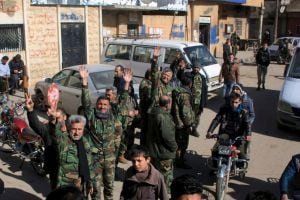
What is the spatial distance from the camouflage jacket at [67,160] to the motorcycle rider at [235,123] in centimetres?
261

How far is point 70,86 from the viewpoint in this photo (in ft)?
35.6

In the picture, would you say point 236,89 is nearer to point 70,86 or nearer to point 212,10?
point 70,86

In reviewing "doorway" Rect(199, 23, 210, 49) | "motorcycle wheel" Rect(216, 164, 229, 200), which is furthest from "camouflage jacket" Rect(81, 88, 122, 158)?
"doorway" Rect(199, 23, 210, 49)

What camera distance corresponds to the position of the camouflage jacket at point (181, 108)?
7344 mm

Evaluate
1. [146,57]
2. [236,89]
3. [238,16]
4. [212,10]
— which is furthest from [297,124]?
[238,16]

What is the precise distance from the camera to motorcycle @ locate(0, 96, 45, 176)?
24.4 ft

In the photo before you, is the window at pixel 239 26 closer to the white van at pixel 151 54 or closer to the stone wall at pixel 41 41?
the stone wall at pixel 41 41

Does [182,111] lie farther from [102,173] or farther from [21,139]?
[21,139]

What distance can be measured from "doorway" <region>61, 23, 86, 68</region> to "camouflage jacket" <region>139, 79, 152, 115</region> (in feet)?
31.7

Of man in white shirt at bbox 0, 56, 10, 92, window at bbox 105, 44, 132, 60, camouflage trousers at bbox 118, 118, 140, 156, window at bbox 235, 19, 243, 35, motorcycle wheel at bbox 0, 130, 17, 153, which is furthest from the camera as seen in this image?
window at bbox 235, 19, 243, 35

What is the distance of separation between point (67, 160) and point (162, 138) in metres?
1.61

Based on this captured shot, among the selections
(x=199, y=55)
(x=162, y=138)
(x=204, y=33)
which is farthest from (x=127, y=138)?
(x=204, y=33)

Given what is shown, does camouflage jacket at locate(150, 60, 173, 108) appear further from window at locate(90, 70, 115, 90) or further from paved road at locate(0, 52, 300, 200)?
window at locate(90, 70, 115, 90)

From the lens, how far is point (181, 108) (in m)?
7.38
